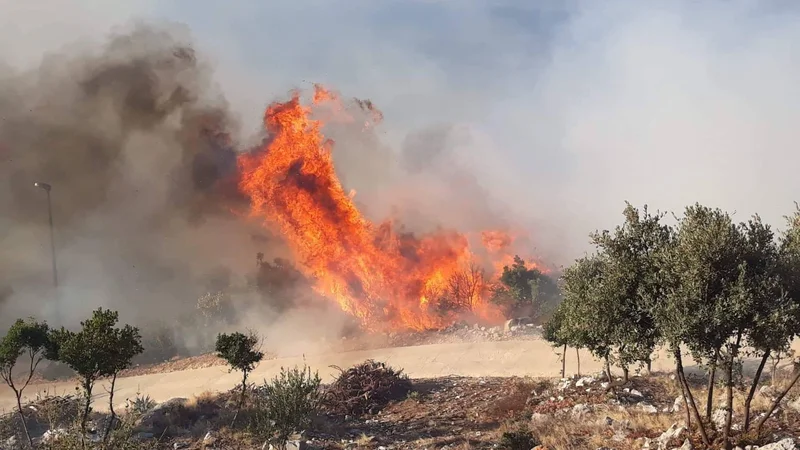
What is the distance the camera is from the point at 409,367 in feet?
147

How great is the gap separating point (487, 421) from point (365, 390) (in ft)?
28.3

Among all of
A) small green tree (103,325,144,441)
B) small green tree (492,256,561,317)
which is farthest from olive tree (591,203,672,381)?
small green tree (492,256,561,317)

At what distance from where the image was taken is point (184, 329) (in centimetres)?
6975

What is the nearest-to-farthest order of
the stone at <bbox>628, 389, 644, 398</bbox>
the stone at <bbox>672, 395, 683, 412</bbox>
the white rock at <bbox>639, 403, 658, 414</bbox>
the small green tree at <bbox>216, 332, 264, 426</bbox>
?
the stone at <bbox>672, 395, 683, 412</bbox>, the white rock at <bbox>639, 403, 658, 414</bbox>, the stone at <bbox>628, 389, 644, 398</bbox>, the small green tree at <bbox>216, 332, 264, 426</bbox>

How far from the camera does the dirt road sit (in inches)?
1599

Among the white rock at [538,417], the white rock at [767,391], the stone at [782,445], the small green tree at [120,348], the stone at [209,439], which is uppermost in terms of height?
the small green tree at [120,348]

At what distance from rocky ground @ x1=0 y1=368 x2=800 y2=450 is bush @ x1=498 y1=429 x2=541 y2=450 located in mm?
39

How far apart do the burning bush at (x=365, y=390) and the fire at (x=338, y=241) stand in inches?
1255

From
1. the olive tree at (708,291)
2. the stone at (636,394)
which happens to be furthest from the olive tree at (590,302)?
the stone at (636,394)

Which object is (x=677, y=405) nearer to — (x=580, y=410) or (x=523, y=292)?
(x=580, y=410)

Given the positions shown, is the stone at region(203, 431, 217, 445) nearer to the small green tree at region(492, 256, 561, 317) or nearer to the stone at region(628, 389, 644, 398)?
the stone at region(628, 389, 644, 398)

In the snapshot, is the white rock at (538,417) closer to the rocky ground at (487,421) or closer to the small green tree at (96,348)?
the rocky ground at (487,421)

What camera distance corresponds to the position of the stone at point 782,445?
13.2 meters

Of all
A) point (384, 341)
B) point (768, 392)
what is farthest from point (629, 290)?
point (384, 341)
